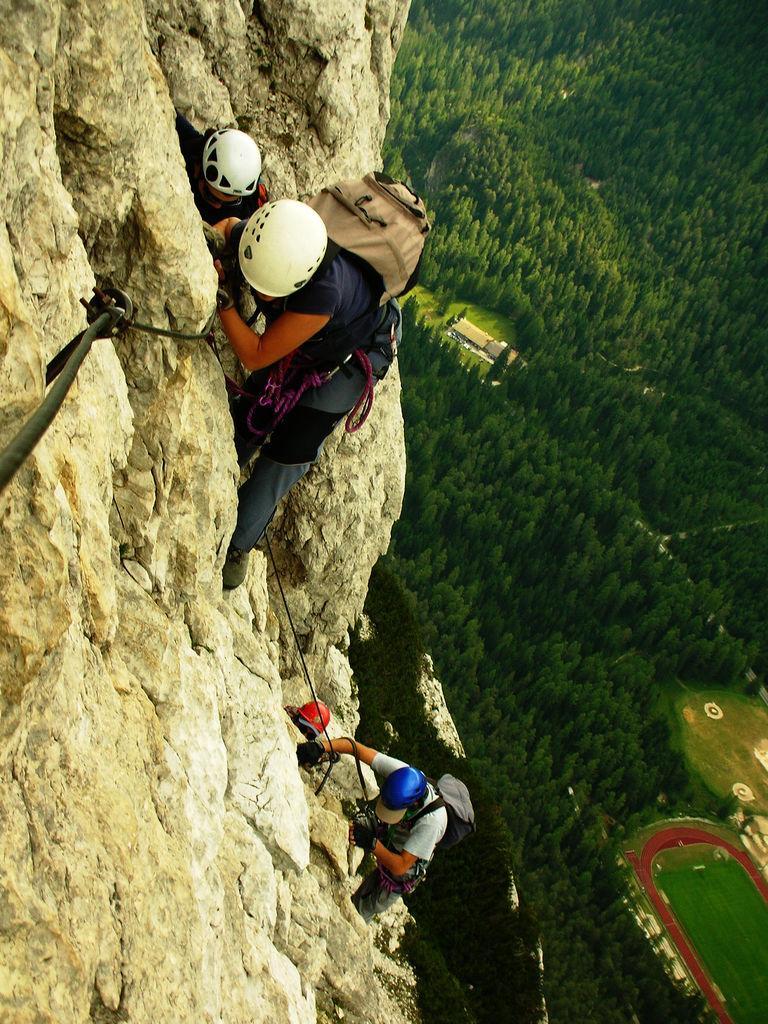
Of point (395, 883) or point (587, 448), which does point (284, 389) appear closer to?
point (395, 883)

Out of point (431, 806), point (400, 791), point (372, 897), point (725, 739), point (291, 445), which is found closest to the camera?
point (291, 445)

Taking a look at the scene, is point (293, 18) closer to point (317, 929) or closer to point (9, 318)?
point (9, 318)

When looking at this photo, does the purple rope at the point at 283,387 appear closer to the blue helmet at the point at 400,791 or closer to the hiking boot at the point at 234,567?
the hiking boot at the point at 234,567

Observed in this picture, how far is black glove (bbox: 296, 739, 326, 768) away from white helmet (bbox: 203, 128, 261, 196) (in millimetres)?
8330

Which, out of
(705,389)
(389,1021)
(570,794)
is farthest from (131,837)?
(705,389)

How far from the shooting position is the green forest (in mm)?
73750

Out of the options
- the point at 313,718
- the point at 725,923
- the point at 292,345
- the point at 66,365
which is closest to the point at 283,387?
the point at 292,345

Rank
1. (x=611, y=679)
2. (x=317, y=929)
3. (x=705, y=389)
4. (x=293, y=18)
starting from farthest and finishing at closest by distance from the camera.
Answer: (x=705, y=389)
(x=611, y=679)
(x=293, y=18)
(x=317, y=929)

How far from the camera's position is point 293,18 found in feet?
36.4

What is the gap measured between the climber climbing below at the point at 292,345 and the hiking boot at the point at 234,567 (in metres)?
0.01

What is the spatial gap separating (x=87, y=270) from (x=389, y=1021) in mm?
12383

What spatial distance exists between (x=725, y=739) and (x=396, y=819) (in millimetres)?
92166

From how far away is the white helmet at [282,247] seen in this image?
7.23 metres

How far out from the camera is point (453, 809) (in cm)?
1196
